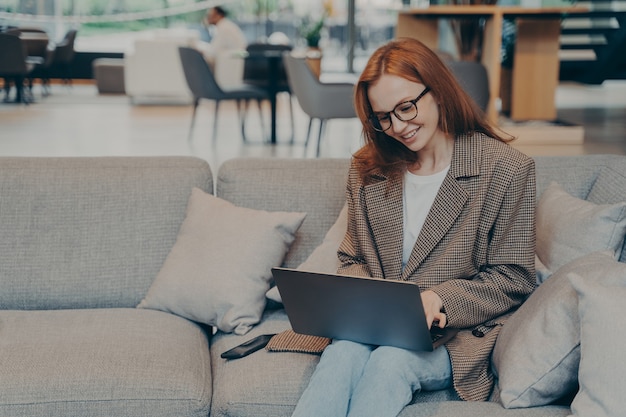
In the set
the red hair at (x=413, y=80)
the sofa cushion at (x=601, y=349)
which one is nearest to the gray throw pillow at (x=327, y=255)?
the red hair at (x=413, y=80)

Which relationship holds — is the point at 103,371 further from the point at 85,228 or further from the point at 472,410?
the point at 472,410

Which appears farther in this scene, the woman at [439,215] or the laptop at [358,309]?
the woman at [439,215]

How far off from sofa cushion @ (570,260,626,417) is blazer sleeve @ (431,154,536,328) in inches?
13.1

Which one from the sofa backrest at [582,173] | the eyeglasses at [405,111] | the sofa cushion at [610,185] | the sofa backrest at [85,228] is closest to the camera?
the eyeglasses at [405,111]

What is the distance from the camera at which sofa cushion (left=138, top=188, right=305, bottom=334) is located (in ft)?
8.79

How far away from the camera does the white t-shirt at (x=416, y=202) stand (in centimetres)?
243

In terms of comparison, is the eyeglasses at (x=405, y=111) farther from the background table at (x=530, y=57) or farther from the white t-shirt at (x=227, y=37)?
the white t-shirt at (x=227, y=37)

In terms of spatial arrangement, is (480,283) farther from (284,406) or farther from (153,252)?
(153,252)

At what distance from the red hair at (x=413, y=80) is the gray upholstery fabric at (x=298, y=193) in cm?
44

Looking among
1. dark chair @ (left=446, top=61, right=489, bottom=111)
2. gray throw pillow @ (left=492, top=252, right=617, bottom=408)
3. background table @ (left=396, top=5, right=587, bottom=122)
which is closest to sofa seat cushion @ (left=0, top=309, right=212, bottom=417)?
gray throw pillow @ (left=492, top=252, right=617, bottom=408)

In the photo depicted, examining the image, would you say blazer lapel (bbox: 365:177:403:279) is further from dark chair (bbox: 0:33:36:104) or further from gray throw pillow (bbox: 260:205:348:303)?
dark chair (bbox: 0:33:36:104)

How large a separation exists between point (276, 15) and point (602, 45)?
6899 millimetres

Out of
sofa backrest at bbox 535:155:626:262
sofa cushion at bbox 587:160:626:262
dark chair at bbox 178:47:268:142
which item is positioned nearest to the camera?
sofa cushion at bbox 587:160:626:262

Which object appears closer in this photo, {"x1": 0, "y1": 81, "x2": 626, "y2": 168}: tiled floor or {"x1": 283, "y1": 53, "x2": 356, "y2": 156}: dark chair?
{"x1": 283, "y1": 53, "x2": 356, "y2": 156}: dark chair
